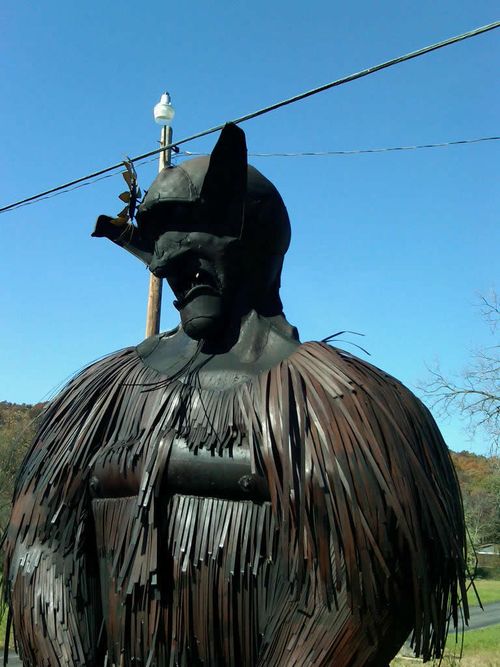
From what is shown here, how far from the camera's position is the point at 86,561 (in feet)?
6.58

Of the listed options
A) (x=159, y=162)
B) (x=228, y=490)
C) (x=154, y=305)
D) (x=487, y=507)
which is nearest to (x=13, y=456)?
(x=228, y=490)

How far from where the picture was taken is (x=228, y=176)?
207 cm

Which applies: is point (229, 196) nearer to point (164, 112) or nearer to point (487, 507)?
point (164, 112)

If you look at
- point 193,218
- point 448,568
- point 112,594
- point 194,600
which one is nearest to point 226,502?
point 194,600

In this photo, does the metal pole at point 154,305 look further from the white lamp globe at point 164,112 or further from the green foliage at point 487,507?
the green foliage at point 487,507

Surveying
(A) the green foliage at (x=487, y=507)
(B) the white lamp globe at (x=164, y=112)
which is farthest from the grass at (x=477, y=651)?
(A) the green foliage at (x=487, y=507)

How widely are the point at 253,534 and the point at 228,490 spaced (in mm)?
125

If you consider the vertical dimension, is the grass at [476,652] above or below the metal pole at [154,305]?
below

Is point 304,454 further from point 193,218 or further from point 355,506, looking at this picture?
point 193,218

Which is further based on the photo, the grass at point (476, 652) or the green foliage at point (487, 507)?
the green foliage at point (487, 507)

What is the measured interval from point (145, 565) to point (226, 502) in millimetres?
246

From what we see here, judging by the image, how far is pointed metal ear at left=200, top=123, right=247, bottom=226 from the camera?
2.03 meters

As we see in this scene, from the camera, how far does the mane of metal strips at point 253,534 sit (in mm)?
1672

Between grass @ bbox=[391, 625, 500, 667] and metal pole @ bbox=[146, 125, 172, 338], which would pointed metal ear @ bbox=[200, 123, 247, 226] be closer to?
metal pole @ bbox=[146, 125, 172, 338]
